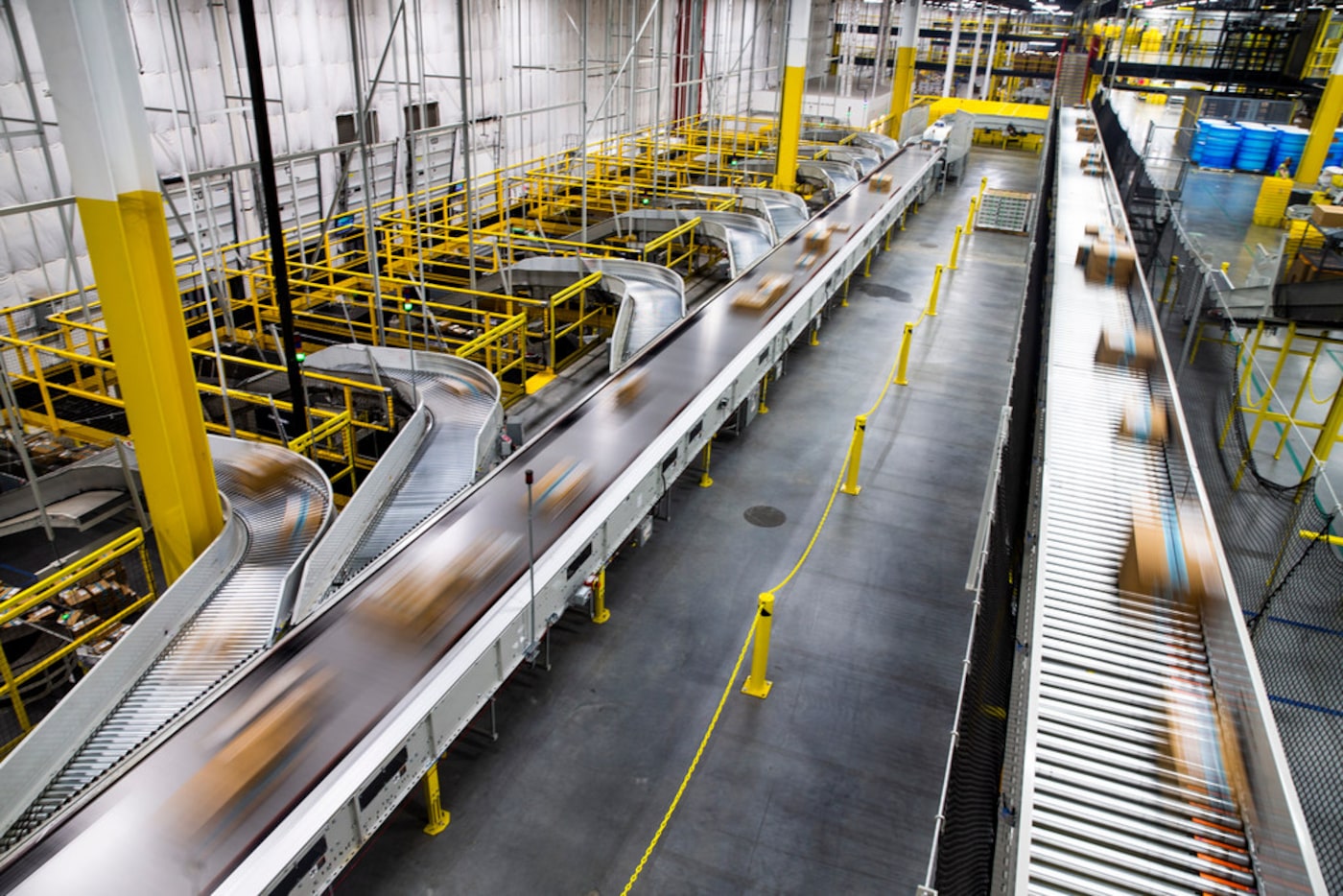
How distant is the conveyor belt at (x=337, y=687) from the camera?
423cm

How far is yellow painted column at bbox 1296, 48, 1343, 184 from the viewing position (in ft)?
64.6

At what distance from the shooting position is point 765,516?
9.88m

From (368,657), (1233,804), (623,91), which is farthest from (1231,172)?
(368,657)

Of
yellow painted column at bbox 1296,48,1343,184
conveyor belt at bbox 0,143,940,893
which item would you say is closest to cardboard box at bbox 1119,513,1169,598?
conveyor belt at bbox 0,143,940,893

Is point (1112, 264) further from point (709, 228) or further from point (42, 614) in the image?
point (42, 614)

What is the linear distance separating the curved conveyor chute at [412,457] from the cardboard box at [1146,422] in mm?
6590

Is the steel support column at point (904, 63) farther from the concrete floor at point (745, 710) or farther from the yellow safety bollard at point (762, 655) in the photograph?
the yellow safety bollard at point (762, 655)

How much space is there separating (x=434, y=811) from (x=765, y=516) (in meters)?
5.13

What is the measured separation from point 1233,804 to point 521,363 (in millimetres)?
9586

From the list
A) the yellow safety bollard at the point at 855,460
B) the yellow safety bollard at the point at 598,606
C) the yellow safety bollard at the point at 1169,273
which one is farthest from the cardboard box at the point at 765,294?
the yellow safety bollard at the point at 1169,273

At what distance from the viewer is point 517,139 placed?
70.3 ft

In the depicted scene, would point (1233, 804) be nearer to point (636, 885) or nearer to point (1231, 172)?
point (636, 885)

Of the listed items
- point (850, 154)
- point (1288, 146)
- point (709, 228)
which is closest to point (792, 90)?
point (709, 228)

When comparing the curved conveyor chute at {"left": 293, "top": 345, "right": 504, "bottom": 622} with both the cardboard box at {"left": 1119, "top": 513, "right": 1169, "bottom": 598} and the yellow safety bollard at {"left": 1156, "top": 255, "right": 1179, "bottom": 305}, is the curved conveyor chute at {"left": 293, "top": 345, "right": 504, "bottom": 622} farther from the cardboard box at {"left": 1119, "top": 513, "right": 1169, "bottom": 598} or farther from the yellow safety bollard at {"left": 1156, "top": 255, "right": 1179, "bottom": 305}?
the yellow safety bollard at {"left": 1156, "top": 255, "right": 1179, "bottom": 305}
